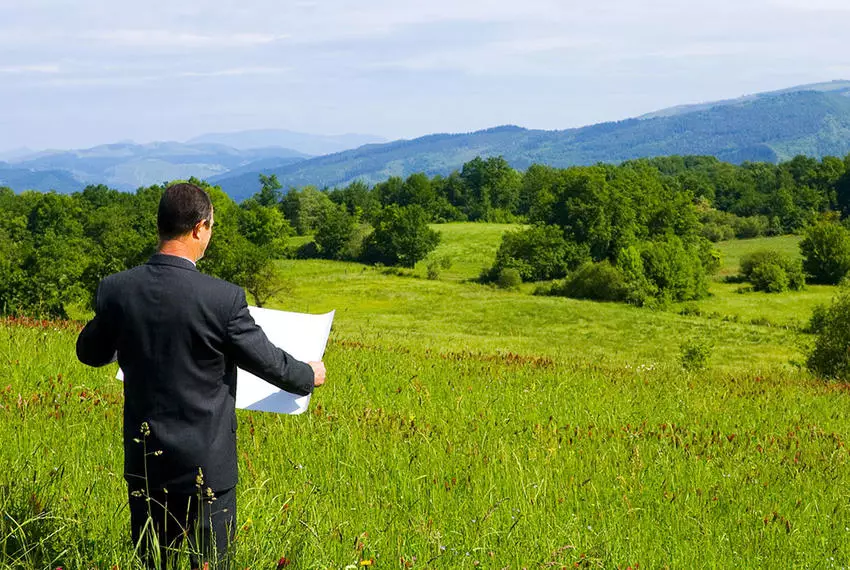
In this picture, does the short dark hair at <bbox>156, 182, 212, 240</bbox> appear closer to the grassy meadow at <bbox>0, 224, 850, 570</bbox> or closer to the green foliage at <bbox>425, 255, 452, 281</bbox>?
the grassy meadow at <bbox>0, 224, 850, 570</bbox>

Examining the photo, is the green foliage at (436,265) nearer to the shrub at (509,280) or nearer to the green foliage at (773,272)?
the shrub at (509,280)

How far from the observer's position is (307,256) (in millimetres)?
111062

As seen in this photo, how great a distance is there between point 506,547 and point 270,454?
8.24 feet

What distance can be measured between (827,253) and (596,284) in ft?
99.3

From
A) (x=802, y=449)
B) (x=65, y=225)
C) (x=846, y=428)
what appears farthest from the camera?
(x=65, y=225)

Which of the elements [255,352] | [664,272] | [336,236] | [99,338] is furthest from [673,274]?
[99,338]

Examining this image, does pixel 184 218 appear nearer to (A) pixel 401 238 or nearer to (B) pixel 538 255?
(B) pixel 538 255

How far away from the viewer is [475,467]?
5504 millimetres

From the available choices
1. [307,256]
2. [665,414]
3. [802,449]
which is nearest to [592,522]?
[802,449]

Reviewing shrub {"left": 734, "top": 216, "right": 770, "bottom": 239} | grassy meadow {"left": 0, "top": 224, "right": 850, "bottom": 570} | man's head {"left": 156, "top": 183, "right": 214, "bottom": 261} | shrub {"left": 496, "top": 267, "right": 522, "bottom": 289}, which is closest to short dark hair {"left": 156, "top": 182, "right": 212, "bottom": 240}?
man's head {"left": 156, "top": 183, "right": 214, "bottom": 261}

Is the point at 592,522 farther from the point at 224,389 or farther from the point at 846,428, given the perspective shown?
the point at 846,428

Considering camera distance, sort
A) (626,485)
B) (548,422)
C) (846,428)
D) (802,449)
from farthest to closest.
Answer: (846,428)
(548,422)
(802,449)
(626,485)

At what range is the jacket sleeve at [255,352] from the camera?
304cm

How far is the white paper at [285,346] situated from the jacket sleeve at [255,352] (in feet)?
1.38
